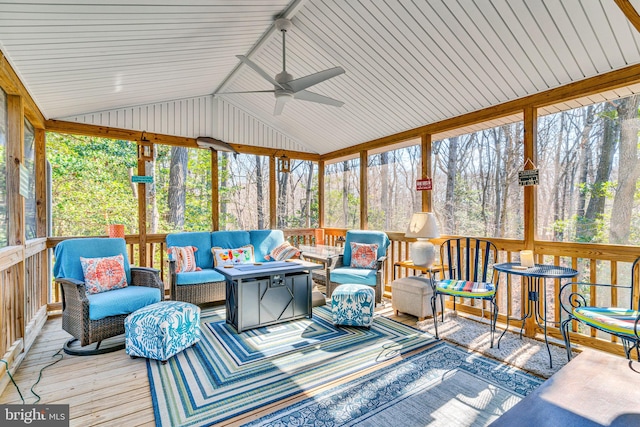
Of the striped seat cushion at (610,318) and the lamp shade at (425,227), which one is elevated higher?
the lamp shade at (425,227)

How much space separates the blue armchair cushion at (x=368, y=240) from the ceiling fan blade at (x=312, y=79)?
8.45ft

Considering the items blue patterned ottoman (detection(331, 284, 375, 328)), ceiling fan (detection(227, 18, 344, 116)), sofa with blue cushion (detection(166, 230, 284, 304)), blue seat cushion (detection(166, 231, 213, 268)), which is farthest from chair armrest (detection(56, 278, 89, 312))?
ceiling fan (detection(227, 18, 344, 116))

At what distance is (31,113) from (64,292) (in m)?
2.11

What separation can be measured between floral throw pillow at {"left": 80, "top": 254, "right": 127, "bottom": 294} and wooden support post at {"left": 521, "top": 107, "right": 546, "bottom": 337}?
4.59 metres

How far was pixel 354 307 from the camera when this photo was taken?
12.0 feet

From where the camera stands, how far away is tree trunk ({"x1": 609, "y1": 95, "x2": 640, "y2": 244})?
331cm

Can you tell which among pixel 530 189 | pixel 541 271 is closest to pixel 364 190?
pixel 530 189

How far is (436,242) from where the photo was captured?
459cm

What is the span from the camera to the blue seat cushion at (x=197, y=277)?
4.25m

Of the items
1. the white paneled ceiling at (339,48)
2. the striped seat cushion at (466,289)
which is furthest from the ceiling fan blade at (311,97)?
the striped seat cushion at (466,289)

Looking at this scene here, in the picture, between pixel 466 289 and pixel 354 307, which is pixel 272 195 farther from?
pixel 466 289

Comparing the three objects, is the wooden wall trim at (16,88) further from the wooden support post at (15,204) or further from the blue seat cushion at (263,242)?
the blue seat cushion at (263,242)

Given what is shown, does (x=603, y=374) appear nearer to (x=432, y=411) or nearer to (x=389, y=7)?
(x=432, y=411)

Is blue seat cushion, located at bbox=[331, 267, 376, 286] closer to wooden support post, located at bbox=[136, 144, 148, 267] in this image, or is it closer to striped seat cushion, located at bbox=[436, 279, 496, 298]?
striped seat cushion, located at bbox=[436, 279, 496, 298]
